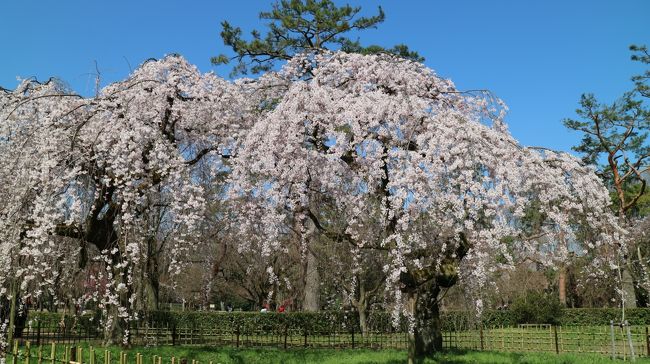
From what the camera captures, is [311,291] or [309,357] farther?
[311,291]

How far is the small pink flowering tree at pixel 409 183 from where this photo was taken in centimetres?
951

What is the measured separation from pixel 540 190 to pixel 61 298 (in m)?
10.3

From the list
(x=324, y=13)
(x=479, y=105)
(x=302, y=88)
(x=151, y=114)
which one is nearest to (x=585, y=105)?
(x=324, y=13)

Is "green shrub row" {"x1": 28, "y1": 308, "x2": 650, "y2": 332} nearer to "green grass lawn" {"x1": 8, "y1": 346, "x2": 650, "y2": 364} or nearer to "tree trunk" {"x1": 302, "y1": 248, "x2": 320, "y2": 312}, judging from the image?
"tree trunk" {"x1": 302, "y1": 248, "x2": 320, "y2": 312}

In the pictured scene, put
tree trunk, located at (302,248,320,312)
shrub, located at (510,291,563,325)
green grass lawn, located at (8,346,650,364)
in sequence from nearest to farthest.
A: 1. green grass lawn, located at (8,346,650,364)
2. tree trunk, located at (302,248,320,312)
3. shrub, located at (510,291,563,325)

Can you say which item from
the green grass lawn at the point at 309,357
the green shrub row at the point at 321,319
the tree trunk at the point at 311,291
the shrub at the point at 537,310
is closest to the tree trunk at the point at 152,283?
the green shrub row at the point at 321,319

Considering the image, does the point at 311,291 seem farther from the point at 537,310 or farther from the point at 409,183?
the point at 409,183

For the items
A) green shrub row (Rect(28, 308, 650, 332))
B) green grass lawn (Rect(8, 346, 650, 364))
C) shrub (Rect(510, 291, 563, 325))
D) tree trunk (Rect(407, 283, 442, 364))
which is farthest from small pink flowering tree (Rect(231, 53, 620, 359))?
shrub (Rect(510, 291, 563, 325))

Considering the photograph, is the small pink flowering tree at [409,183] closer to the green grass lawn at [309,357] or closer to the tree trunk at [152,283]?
the green grass lawn at [309,357]

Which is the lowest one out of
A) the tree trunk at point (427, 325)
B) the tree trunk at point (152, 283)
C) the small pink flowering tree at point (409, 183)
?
the tree trunk at point (427, 325)

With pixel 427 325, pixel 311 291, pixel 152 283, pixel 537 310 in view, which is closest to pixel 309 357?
pixel 427 325

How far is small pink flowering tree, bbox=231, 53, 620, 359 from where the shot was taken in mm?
9508

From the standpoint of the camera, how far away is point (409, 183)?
9.38 m

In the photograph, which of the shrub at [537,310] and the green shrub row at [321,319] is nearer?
the green shrub row at [321,319]
